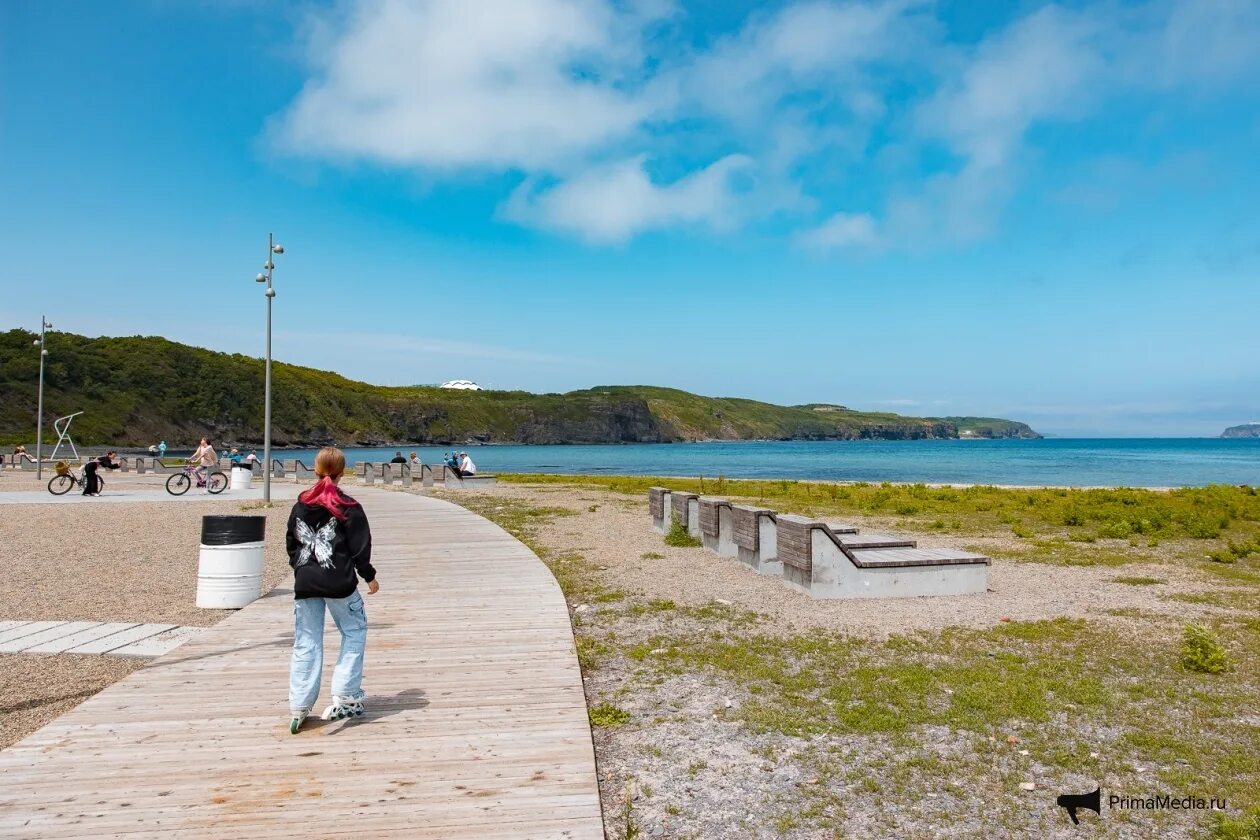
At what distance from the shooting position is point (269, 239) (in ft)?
73.4

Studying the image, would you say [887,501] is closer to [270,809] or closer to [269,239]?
[269,239]

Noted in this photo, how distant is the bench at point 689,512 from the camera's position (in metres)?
14.5

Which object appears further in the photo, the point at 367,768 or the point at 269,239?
the point at 269,239

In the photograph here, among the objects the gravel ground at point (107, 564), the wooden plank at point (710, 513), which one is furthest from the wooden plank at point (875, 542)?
the gravel ground at point (107, 564)

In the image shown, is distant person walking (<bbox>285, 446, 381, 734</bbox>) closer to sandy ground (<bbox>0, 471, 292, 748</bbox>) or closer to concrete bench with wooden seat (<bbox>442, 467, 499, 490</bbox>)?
sandy ground (<bbox>0, 471, 292, 748</bbox>)

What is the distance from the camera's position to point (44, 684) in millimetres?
6047

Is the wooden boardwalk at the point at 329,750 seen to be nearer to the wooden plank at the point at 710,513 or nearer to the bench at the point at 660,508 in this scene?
the wooden plank at the point at 710,513

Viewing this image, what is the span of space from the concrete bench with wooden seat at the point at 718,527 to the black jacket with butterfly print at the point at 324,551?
28.0 feet

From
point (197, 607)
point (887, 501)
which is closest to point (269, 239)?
point (197, 607)

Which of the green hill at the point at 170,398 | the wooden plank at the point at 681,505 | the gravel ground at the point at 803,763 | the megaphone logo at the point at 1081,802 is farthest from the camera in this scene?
the green hill at the point at 170,398

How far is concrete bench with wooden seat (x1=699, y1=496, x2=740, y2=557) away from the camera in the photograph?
1294cm

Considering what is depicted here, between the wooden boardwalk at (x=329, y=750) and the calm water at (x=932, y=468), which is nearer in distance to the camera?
the wooden boardwalk at (x=329, y=750)

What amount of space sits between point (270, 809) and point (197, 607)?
6.26m

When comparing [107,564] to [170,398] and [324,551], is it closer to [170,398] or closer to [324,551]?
[324,551]
